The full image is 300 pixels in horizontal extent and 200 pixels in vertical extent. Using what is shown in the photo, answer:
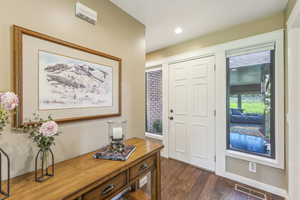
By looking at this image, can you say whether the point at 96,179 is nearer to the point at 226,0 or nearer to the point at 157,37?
the point at 226,0

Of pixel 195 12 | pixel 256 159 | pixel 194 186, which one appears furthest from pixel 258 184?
pixel 195 12

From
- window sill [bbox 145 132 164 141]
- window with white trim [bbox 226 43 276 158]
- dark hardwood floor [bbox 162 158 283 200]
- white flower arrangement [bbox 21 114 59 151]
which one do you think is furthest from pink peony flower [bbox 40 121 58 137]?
window sill [bbox 145 132 164 141]

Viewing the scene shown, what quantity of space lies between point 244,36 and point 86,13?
2154mm

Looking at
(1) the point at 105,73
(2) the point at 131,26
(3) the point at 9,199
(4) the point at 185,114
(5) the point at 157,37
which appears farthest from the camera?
(4) the point at 185,114

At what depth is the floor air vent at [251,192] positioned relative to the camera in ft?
5.97

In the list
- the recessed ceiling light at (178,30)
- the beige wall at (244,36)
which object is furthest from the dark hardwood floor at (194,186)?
the recessed ceiling light at (178,30)

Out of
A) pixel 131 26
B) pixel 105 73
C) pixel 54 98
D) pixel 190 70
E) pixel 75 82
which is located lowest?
pixel 54 98

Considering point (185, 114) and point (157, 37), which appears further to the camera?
point (185, 114)

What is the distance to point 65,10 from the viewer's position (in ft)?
4.02

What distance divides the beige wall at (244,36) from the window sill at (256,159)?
6 centimetres

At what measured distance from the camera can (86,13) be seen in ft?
4.42

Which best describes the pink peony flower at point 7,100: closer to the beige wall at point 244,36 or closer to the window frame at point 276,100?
the window frame at point 276,100

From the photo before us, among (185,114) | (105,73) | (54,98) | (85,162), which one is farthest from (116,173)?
(185,114)

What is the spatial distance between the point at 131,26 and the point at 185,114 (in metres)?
1.78
